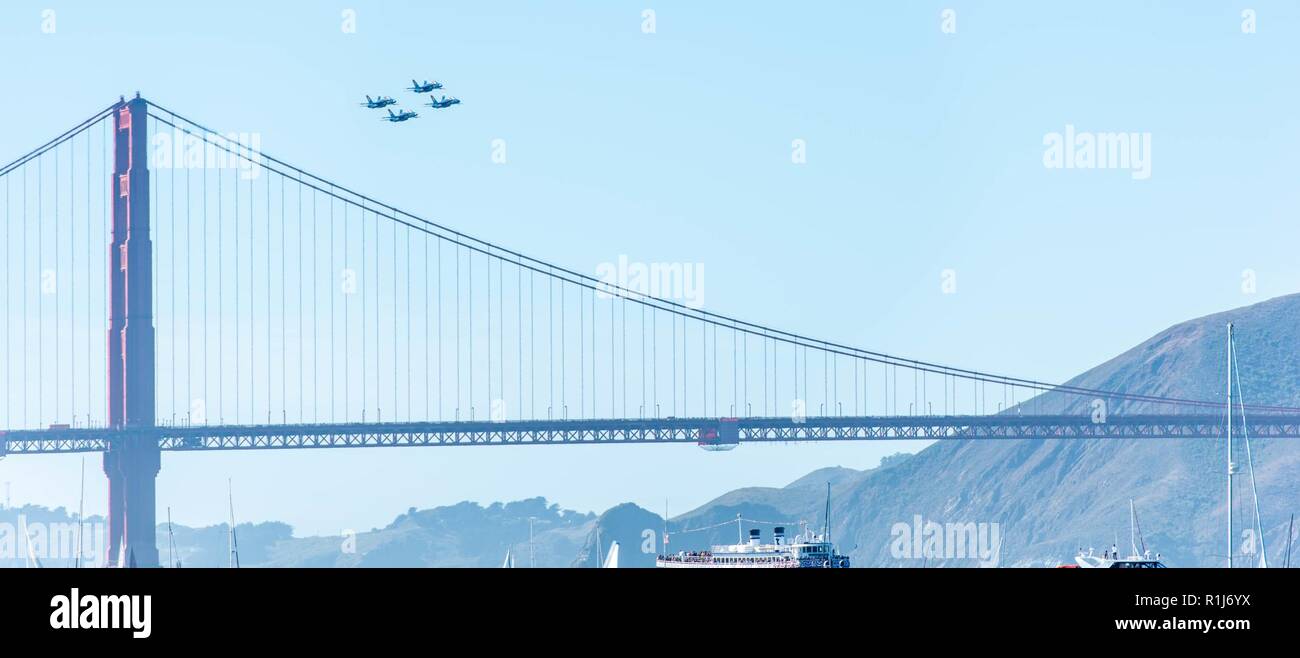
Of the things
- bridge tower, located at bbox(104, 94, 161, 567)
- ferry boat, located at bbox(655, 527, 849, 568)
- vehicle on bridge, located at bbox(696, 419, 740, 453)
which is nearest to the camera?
ferry boat, located at bbox(655, 527, 849, 568)

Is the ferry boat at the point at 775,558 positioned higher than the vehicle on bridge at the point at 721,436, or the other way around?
the vehicle on bridge at the point at 721,436

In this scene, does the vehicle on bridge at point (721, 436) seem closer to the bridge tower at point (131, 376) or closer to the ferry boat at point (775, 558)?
the bridge tower at point (131, 376)

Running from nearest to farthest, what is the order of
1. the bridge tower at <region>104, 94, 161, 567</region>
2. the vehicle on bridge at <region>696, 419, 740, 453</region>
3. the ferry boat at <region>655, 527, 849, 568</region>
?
the ferry boat at <region>655, 527, 849, 568</region>, the bridge tower at <region>104, 94, 161, 567</region>, the vehicle on bridge at <region>696, 419, 740, 453</region>

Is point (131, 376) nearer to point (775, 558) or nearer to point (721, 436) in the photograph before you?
point (721, 436)

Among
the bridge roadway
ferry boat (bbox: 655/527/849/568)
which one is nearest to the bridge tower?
the bridge roadway

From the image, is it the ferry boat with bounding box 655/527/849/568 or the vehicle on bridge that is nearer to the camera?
the ferry boat with bounding box 655/527/849/568

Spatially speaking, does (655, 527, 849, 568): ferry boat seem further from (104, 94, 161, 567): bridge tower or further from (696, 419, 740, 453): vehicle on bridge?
(696, 419, 740, 453): vehicle on bridge

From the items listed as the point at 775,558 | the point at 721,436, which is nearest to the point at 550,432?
the point at 721,436

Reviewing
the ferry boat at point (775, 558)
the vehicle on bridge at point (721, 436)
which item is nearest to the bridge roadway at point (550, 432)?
the vehicle on bridge at point (721, 436)

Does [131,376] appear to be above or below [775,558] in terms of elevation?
above
